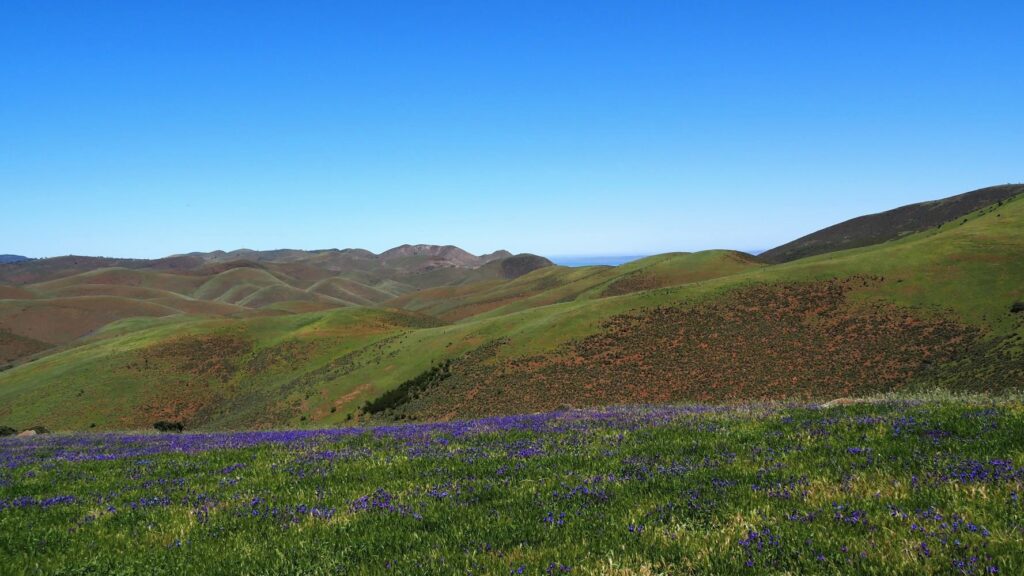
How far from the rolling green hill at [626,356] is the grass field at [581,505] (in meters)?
34.8

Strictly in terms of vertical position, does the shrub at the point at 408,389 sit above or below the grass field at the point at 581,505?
below

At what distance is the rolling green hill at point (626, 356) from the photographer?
47.3 m

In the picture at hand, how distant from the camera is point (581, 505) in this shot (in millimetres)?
7934

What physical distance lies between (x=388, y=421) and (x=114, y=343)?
7201cm

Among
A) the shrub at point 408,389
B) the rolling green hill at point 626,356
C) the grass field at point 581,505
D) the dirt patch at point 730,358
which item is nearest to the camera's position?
the grass field at point 581,505

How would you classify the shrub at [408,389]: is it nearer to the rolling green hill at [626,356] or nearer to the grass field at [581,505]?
the rolling green hill at [626,356]

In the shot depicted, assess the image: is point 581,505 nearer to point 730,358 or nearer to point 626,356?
point 730,358

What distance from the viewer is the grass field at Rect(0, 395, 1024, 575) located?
5.92 metres

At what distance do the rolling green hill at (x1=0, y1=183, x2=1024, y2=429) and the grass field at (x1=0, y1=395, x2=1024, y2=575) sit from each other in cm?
3477

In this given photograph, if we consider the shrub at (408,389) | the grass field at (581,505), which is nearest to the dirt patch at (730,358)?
the shrub at (408,389)

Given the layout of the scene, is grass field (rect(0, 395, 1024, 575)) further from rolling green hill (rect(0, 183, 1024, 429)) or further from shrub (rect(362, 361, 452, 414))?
shrub (rect(362, 361, 452, 414))

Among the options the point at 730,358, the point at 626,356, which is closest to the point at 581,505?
the point at 730,358

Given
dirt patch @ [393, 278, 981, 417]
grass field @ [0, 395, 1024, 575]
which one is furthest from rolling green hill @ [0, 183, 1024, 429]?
grass field @ [0, 395, 1024, 575]

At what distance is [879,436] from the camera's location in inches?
397
